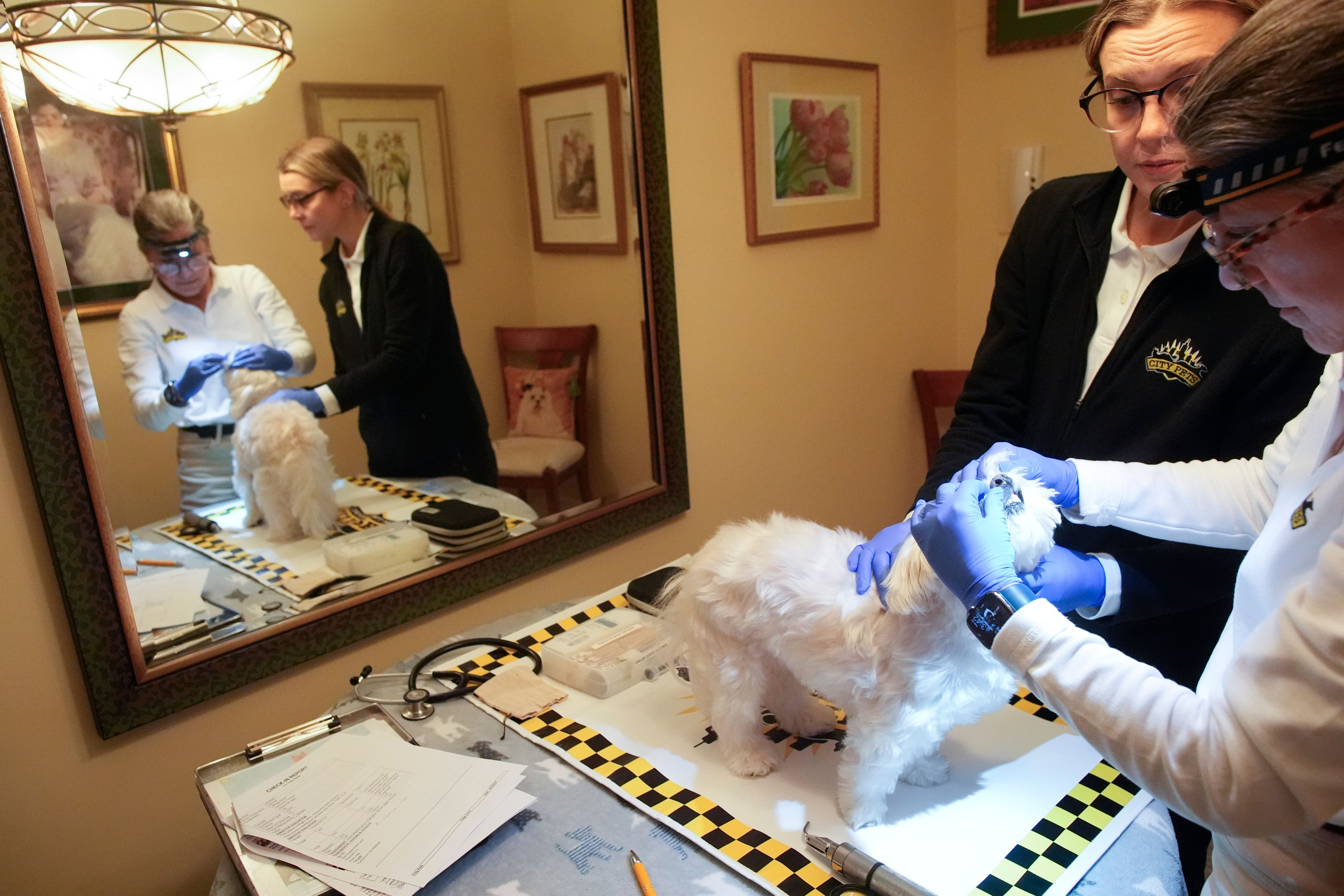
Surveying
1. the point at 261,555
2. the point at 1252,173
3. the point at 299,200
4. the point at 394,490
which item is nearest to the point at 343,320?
the point at 299,200

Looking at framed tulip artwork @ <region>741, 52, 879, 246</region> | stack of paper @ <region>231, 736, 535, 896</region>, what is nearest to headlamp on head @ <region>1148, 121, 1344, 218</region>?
stack of paper @ <region>231, 736, 535, 896</region>

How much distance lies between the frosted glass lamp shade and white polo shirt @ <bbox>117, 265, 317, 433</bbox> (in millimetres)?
256

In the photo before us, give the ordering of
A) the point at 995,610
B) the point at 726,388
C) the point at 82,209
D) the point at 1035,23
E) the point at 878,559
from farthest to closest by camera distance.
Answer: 1. the point at 1035,23
2. the point at 726,388
3. the point at 82,209
4. the point at 878,559
5. the point at 995,610

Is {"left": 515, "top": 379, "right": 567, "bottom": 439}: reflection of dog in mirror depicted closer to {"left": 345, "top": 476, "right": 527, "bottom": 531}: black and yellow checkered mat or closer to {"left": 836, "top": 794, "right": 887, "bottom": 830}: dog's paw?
{"left": 345, "top": 476, "right": 527, "bottom": 531}: black and yellow checkered mat

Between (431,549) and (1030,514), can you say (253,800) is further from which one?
(1030,514)

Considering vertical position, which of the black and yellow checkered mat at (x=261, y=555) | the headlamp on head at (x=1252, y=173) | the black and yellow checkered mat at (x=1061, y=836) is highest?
the headlamp on head at (x=1252, y=173)

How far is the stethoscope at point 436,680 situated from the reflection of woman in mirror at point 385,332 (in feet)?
1.31

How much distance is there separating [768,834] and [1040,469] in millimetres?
531

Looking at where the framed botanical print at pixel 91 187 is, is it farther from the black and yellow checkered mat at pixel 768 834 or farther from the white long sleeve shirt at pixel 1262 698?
the white long sleeve shirt at pixel 1262 698

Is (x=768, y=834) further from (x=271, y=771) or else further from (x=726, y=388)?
(x=726, y=388)

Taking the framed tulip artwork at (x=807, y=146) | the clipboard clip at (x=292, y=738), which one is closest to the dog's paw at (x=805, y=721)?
the clipboard clip at (x=292, y=738)

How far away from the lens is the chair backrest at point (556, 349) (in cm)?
178

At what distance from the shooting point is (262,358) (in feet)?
4.81

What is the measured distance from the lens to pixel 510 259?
5.82 ft
